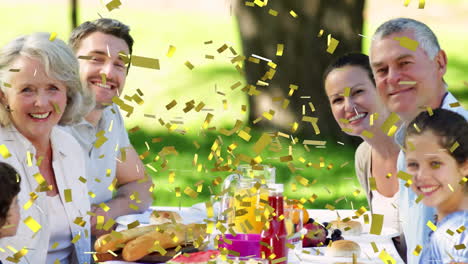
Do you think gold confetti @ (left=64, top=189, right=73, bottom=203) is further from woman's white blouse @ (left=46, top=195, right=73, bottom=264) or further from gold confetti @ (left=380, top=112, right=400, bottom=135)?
gold confetti @ (left=380, top=112, right=400, bottom=135)

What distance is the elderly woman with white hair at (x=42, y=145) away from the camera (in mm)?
3000

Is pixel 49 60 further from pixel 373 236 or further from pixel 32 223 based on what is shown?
pixel 373 236

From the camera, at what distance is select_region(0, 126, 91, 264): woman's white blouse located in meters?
2.96

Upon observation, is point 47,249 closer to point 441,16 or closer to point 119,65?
point 119,65

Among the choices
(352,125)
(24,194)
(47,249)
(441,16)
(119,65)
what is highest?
(441,16)

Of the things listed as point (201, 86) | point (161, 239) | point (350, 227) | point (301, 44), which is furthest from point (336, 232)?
point (201, 86)

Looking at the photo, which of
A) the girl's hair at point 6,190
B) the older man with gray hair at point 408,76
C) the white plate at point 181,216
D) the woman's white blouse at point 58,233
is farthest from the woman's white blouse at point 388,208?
the girl's hair at point 6,190

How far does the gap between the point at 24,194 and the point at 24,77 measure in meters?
0.43

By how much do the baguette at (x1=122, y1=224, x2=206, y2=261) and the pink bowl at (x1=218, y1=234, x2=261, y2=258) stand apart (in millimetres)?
215

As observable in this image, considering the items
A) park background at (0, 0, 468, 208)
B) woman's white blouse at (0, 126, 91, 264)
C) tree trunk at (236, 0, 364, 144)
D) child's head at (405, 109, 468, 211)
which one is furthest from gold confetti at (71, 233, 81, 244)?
tree trunk at (236, 0, 364, 144)

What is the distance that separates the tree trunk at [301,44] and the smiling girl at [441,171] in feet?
8.72

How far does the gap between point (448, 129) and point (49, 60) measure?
4.77 ft

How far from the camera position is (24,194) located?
299cm

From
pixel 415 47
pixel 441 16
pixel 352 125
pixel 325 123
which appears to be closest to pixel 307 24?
pixel 325 123
